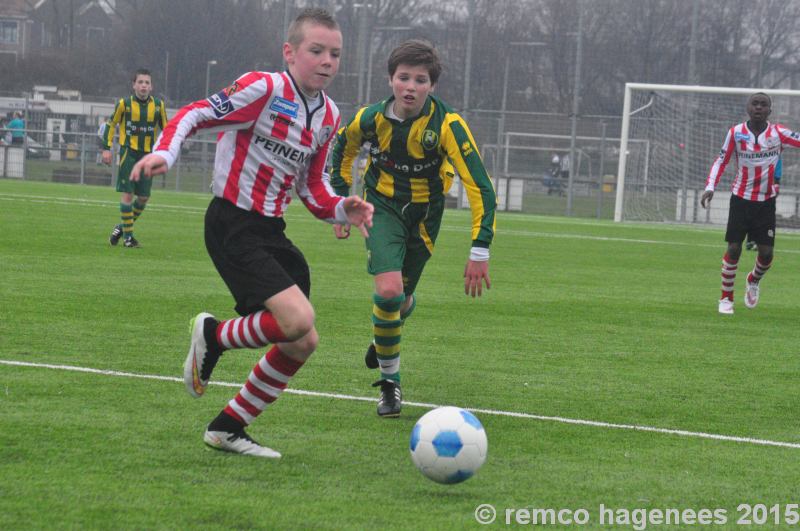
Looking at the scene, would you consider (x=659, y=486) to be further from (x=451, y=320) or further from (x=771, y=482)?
(x=451, y=320)

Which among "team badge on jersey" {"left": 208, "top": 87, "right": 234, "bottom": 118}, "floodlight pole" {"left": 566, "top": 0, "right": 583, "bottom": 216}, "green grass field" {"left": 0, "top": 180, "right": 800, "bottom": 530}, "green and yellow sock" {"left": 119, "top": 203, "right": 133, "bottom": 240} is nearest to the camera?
"green grass field" {"left": 0, "top": 180, "right": 800, "bottom": 530}

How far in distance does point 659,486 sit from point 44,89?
44781mm

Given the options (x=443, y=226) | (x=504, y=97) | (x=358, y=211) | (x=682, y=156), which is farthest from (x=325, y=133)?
(x=504, y=97)

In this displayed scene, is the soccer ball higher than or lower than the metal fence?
lower

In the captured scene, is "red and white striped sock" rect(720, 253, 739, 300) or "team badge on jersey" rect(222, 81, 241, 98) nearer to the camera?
"team badge on jersey" rect(222, 81, 241, 98)

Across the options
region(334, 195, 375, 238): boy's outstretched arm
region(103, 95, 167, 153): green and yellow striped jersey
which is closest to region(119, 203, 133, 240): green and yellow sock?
region(103, 95, 167, 153): green and yellow striped jersey

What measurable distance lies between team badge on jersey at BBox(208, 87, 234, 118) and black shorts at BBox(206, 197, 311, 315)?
0.39m

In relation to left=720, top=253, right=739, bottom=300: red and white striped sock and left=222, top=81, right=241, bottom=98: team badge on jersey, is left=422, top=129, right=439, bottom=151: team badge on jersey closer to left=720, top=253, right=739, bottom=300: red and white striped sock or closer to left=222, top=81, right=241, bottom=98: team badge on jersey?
left=222, top=81, right=241, bottom=98: team badge on jersey

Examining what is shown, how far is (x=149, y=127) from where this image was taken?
1563 centimetres

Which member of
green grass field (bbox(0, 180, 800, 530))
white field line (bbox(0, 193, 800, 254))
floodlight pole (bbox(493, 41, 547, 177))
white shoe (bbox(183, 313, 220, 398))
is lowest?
green grass field (bbox(0, 180, 800, 530))

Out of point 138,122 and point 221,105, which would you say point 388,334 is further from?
point 138,122

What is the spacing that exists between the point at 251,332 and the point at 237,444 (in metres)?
0.47

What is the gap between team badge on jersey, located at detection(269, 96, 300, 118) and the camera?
5129 millimetres

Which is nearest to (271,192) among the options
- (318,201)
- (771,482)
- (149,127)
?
(318,201)
